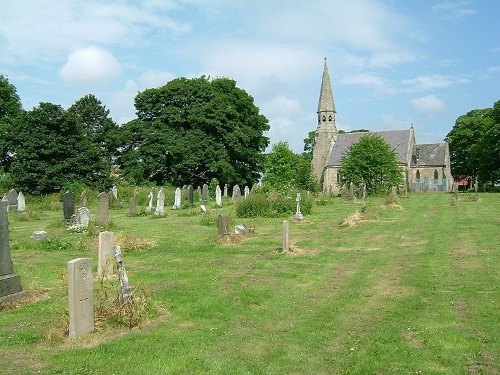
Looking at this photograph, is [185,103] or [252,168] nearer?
[185,103]

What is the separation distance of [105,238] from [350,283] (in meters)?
5.29

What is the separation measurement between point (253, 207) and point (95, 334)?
17802 mm

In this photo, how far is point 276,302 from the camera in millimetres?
8859

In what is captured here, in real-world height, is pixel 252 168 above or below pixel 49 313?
above

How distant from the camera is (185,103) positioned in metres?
48.1

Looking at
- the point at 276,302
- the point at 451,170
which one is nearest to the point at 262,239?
the point at 276,302

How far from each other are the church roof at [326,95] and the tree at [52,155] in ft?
Answer: 120

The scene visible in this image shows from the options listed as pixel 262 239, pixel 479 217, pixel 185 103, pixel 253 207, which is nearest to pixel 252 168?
pixel 185 103

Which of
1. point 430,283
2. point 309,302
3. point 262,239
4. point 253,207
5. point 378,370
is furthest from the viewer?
point 253,207

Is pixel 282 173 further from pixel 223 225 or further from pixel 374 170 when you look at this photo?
pixel 223 225

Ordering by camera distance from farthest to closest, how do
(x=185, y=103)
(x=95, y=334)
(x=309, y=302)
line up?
(x=185, y=103), (x=309, y=302), (x=95, y=334)

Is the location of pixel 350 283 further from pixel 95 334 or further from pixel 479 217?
pixel 479 217

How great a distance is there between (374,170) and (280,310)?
34473 millimetres

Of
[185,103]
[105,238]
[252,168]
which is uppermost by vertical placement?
[185,103]
